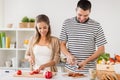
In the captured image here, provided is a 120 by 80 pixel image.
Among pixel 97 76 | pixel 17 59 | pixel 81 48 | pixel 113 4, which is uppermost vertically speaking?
pixel 113 4

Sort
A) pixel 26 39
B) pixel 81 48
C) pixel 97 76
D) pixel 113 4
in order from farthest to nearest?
pixel 26 39 → pixel 113 4 → pixel 81 48 → pixel 97 76

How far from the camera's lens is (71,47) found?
8.48 feet

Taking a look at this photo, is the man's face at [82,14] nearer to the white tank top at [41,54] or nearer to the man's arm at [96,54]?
the man's arm at [96,54]

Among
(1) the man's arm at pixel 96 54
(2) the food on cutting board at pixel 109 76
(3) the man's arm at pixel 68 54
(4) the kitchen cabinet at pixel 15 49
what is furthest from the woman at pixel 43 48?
(4) the kitchen cabinet at pixel 15 49

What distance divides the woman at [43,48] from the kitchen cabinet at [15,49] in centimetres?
142

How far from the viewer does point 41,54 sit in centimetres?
268

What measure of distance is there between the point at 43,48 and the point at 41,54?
0.07m

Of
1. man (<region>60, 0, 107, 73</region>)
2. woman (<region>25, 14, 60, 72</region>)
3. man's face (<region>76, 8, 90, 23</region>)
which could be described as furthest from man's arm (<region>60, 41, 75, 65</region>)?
man's face (<region>76, 8, 90, 23</region>)

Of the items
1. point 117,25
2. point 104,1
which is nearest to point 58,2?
point 104,1

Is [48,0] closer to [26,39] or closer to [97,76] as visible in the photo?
[26,39]

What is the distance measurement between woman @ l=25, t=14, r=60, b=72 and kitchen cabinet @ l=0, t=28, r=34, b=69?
1.42 m

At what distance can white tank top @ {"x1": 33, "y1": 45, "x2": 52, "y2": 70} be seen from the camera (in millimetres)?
2680

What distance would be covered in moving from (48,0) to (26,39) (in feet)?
2.60

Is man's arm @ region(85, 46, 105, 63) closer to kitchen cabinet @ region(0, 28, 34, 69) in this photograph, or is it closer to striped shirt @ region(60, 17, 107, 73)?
striped shirt @ region(60, 17, 107, 73)
